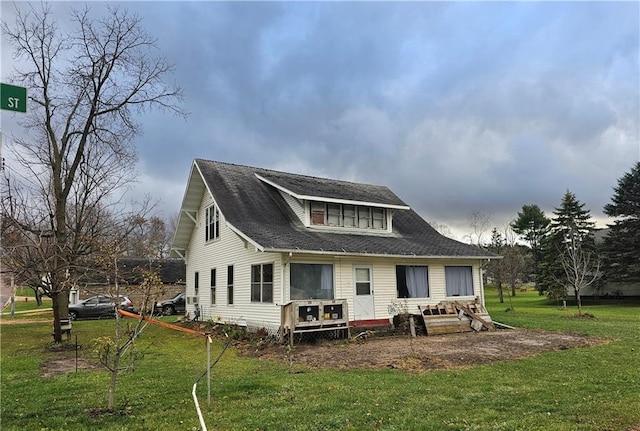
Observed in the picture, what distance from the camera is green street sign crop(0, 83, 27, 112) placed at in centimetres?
358

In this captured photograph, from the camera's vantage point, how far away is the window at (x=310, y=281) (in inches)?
541

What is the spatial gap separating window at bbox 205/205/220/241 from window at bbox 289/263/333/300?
5504 millimetres

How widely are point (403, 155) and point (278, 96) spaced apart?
28.2 feet

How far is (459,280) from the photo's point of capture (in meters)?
17.6

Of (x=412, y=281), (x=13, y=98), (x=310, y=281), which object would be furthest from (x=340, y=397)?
(x=412, y=281)

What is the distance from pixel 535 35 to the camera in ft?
46.0

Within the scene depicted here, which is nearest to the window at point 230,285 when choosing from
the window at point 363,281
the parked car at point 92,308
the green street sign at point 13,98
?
the window at point 363,281

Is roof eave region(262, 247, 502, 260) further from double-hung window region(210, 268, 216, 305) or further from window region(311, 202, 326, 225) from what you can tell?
double-hung window region(210, 268, 216, 305)

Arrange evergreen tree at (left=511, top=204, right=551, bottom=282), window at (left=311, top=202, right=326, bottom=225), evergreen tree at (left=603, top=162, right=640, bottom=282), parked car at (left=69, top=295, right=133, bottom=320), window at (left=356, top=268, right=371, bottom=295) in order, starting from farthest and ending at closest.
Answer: evergreen tree at (left=511, top=204, right=551, bottom=282), evergreen tree at (left=603, top=162, right=640, bottom=282), parked car at (left=69, top=295, right=133, bottom=320), window at (left=311, top=202, right=326, bottom=225), window at (left=356, top=268, right=371, bottom=295)

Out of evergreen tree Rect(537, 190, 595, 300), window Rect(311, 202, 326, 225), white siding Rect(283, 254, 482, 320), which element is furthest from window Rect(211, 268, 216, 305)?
evergreen tree Rect(537, 190, 595, 300)

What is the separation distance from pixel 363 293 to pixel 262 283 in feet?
11.8

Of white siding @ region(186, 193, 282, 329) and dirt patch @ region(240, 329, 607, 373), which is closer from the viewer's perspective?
dirt patch @ region(240, 329, 607, 373)

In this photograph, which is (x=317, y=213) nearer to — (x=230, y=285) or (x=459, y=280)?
(x=230, y=285)

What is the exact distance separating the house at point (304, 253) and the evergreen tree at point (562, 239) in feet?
62.7
